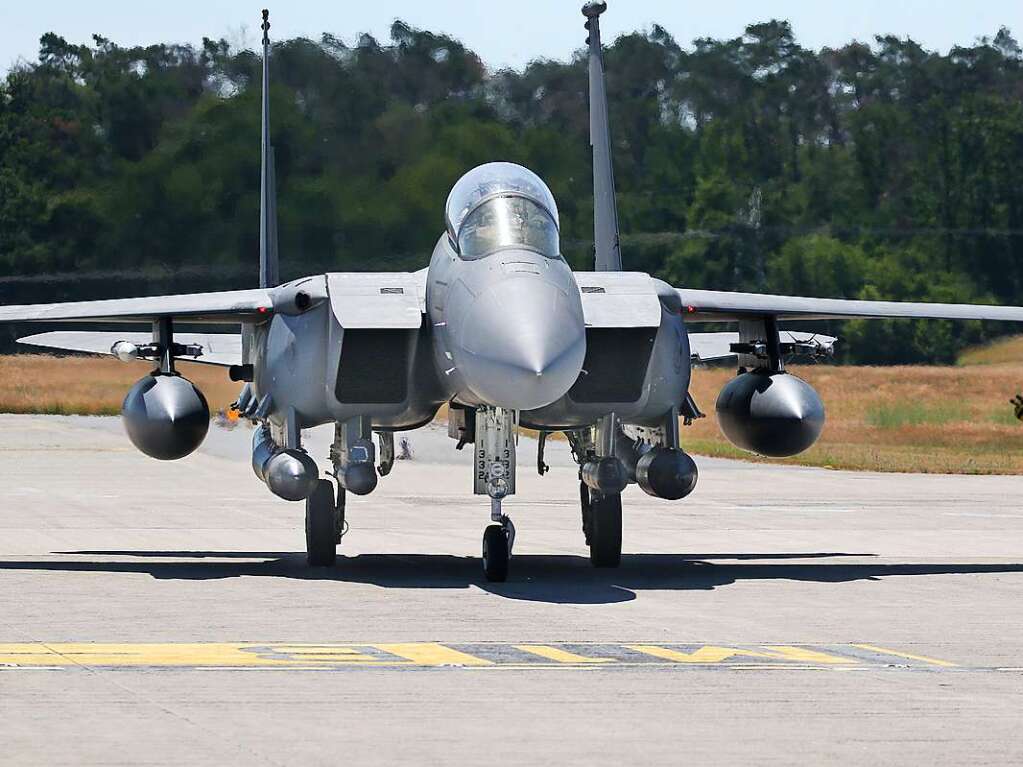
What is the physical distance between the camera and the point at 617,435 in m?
16.2

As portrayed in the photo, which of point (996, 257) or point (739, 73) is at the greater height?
point (739, 73)

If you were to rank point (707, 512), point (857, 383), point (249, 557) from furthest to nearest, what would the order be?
point (857, 383) < point (707, 512) < point (249, 557)

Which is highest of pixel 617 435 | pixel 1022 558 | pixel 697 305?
pixel 697 305

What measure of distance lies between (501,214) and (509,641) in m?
4.23

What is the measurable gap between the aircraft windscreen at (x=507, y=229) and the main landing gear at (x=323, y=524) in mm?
2665

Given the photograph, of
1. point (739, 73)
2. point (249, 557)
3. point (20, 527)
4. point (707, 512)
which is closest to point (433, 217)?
point (707, 512)

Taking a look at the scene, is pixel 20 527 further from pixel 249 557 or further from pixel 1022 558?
pixel 1022 558

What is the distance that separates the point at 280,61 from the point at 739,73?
30237mm

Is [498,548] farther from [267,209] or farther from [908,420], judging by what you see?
[908,420]

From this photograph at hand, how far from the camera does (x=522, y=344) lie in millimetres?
13203

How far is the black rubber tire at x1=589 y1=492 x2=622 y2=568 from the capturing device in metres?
16.2

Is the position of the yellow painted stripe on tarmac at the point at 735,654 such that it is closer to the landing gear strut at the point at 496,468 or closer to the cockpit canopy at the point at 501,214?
the landing gear strut at the point at 496,468

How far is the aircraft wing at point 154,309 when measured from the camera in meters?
16.3

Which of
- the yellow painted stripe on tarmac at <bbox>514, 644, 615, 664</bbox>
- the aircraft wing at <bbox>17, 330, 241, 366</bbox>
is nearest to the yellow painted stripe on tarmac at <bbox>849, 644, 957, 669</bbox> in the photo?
the yellow painted stripe on tarmac at <bbox>514, 644, 615, 664</bbox>
